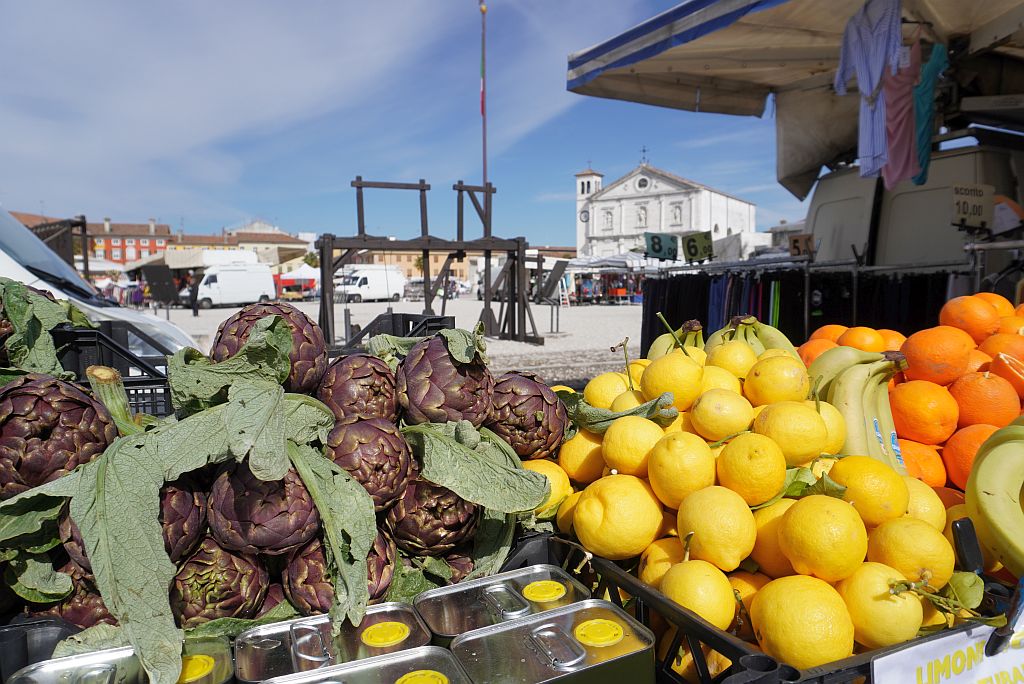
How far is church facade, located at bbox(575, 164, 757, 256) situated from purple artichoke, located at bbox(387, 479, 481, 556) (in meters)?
68.0

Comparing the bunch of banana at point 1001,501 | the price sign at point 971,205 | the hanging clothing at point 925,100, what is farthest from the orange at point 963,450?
the hanging clothing at point 925,100

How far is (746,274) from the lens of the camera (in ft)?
25.8

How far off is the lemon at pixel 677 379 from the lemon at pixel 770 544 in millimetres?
449

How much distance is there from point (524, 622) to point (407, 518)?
371mm

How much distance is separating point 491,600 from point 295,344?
76cm

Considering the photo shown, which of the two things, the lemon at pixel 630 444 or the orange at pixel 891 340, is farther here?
the orange at pixel 891 340

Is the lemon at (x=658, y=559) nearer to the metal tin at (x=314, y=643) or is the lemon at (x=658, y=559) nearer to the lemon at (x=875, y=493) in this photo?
the lemon at (x=875, y=493)

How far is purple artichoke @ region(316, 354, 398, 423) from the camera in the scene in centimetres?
151

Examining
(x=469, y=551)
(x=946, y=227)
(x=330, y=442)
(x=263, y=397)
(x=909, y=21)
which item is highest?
(x=909, y=21)

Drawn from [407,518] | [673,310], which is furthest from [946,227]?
[407,518]

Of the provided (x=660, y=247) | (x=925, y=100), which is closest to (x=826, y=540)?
(x=925, y=100)

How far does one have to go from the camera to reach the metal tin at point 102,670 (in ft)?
3.27

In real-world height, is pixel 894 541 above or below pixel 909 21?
below

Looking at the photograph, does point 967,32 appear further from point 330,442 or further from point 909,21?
point 330,442
